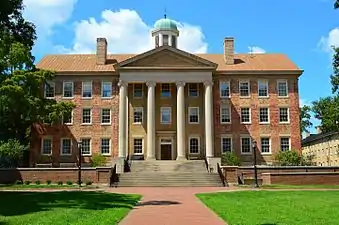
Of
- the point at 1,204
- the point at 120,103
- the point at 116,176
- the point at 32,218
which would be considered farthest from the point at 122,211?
the point at 120,103

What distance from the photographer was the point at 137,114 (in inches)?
1863

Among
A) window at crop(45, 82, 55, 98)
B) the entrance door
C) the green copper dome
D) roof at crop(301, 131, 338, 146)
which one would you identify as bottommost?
the entrance door

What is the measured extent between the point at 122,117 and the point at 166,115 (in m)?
5.08

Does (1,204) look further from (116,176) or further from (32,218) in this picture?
(116,176)

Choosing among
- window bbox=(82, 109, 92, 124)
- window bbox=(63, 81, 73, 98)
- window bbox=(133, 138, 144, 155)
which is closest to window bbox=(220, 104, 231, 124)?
window bbox=(133, 138, 144, 155)

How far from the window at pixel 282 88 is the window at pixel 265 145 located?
481 cm

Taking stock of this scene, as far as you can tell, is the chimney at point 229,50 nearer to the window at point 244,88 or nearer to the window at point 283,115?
the window at point 244,88

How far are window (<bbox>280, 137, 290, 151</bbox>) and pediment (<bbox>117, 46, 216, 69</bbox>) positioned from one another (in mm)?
10274

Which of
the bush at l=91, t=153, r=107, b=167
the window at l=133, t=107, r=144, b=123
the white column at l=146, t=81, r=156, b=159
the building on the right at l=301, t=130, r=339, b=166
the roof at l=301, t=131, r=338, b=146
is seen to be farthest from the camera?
the roof at l=301, t=131, r=338, b=146

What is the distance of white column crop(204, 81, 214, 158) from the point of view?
4394 centimetres

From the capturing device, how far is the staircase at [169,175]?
34.6m

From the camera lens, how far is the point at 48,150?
153ft

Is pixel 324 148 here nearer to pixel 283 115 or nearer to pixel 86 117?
pixel 283 115

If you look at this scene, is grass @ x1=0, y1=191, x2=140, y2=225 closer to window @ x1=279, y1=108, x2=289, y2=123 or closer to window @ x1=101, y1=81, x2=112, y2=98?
window @ x1=101, y1=81, x2=112, y2=98
